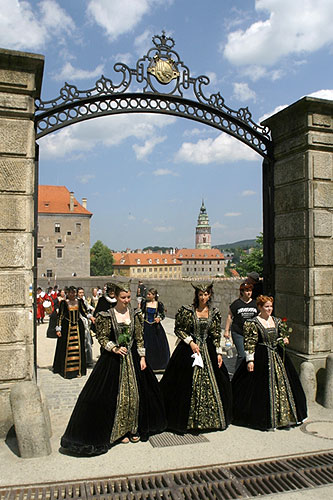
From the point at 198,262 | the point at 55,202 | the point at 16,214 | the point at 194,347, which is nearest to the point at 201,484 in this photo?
the point at 194,347

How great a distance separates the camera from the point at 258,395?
594 cm

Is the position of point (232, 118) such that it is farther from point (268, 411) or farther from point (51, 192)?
point (51, 192)

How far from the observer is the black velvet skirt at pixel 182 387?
570 cm

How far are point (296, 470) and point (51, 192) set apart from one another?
7548 centimetres

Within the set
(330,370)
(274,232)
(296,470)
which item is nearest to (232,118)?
(274,232)

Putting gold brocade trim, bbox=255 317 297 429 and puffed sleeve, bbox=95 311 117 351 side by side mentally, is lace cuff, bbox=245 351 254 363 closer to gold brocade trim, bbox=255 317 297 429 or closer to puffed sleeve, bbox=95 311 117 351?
gold brocade trim, bbox=255 317 297 429

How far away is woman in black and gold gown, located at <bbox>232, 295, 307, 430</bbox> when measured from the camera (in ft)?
19.2

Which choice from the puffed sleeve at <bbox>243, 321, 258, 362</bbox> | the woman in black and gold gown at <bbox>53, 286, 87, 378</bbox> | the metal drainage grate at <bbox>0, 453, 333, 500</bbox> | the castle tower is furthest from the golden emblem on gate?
the castle tower

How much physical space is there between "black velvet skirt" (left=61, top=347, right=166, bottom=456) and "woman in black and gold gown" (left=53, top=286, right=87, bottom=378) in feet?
12.8

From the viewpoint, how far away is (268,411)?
582 cm

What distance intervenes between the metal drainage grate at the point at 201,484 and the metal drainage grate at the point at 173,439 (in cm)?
71

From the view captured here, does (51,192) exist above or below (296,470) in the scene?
above

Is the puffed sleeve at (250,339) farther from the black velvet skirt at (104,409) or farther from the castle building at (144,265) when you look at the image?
the castle building at (144,265)

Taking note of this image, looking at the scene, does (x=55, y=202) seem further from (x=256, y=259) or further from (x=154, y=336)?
(x=154, y=336)
